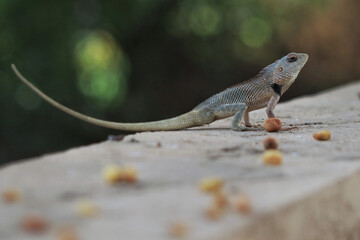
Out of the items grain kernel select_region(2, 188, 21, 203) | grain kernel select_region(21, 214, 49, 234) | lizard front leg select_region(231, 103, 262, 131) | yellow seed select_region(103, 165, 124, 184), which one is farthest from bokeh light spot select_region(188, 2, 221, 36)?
grain kernel select_region(21, 214, 49, 234)

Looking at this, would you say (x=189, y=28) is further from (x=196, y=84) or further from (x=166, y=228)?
(x=166, y=228)

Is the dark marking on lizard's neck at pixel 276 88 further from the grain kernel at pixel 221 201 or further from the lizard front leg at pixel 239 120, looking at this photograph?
the grain kernel at pixel 221 201

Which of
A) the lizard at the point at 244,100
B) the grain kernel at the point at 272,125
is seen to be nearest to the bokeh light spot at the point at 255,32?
the lizard at the point at 244,100

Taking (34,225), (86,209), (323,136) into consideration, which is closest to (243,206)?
(86,209)

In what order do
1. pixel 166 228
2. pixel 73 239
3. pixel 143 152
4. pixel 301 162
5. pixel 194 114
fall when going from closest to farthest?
pixel 73 239 → pixel 166 228 → pixel 301 162 → pixel 143 152 → pixel 194 114

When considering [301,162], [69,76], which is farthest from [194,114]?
[69,76]

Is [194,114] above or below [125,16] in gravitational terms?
above
